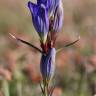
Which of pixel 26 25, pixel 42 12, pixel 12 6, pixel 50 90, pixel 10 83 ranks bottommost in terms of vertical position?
pixel 12 6

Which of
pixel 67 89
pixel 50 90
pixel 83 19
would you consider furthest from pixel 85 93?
pixel 83 19

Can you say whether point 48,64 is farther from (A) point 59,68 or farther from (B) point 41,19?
(A) point 59,68

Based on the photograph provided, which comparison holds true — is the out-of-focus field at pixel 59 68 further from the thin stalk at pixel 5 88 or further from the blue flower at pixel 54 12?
the blue flower at pixel 54 12

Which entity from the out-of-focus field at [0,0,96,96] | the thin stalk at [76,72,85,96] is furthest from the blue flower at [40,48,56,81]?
the thin stalk at [76,72,85,96]

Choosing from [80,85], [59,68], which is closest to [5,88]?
[80,85]

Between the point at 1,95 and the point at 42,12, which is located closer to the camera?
the point at 42,12

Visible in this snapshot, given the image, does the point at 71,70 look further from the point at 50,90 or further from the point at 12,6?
the point at 12,6

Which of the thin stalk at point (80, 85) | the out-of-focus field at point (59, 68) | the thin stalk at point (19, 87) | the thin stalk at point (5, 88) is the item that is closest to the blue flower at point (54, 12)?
the out-of-focus field at point (59, 68)

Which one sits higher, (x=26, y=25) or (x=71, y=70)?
(x=71, y=70)
